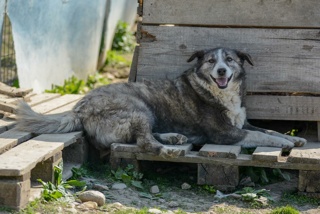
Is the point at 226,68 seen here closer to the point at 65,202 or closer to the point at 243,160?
the point at 243,160

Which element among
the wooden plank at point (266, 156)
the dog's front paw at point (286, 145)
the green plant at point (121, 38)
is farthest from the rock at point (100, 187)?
the green plant at point (121, 38)

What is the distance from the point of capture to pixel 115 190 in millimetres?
5965

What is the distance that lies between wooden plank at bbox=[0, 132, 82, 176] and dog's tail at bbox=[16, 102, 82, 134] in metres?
0.11

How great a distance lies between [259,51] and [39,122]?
218 cm

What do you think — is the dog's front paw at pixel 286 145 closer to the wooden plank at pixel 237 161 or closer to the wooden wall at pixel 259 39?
the wooden plank at pixel 237 161

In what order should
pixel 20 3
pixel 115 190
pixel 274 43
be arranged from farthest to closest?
pixel 20 3, pixel 274 43, pixel 115 190

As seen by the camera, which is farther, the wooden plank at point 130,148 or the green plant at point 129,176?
the wooden plank at point 130,148

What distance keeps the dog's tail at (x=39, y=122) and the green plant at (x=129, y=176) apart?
1.96ft

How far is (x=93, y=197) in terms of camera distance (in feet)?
17.9

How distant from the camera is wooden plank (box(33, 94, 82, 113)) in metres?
7.40

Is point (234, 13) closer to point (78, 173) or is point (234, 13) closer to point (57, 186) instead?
point (78, 173)

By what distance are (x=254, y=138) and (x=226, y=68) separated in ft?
2.28

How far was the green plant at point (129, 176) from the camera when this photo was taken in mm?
6161

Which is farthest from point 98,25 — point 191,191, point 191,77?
point 191,191
